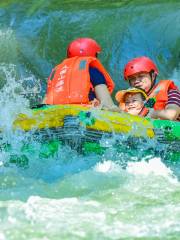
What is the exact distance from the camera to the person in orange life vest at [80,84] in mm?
7004

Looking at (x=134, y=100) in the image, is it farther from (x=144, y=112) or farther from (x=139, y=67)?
(x=139, y=67)

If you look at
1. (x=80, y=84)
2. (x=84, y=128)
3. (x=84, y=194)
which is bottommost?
→ (x=84, y=194)

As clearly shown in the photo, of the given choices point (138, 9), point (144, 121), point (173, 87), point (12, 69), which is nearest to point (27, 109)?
point (144, 121)

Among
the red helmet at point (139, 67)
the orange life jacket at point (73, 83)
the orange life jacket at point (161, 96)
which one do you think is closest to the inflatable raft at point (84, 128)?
the orange life jacket at point (73, 83)

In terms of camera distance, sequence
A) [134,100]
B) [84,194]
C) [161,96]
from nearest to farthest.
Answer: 1. [84,194]
2. [134,100]
3. [161,96]

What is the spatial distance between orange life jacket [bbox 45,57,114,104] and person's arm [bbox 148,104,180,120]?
534mm

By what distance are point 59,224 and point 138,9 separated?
8.42m

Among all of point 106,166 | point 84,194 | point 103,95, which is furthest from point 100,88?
point 84,194

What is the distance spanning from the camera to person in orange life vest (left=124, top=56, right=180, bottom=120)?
7.04 metres

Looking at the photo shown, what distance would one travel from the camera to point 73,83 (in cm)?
705

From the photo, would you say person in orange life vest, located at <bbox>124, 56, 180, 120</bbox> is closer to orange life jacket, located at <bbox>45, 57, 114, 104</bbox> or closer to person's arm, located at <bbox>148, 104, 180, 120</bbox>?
person's arm, located at <bbox>148, 104, 180, 120</bbox>

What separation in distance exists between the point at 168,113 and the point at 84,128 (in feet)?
3.51

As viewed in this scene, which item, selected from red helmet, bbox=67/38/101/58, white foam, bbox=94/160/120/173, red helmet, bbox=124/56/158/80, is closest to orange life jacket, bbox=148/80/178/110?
red helmet, bbox=124/56/158/80

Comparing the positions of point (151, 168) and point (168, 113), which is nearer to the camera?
point (151, 168)
